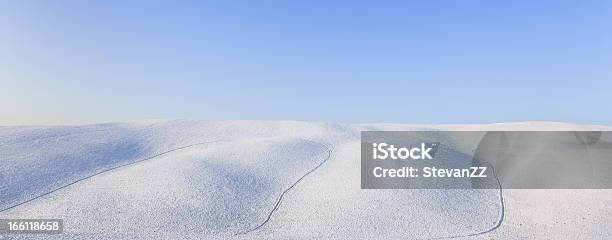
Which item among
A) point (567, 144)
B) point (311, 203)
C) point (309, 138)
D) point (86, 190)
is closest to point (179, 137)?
point (309, 138)

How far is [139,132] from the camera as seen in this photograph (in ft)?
52.3

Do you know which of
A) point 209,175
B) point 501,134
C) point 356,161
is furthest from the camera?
point 501,134

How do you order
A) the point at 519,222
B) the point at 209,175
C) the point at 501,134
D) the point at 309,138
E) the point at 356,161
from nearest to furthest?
1. the point at 519,222
2. the point at 209,175
3. the point at 356,161
4. the point at 501,134
5. the point at 309,138

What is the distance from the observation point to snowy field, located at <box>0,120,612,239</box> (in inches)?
368

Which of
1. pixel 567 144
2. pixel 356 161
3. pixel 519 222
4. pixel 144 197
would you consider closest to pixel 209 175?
pixel 144 197

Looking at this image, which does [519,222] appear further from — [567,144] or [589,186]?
[567,144]

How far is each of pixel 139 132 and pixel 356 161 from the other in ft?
23.1

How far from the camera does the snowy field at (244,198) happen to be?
30.7 ft

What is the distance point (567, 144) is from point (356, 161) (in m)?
5.50

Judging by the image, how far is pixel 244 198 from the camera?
1081 centimetres

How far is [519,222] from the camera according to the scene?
994 centimetres

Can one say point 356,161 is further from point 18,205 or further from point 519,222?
point 18,205

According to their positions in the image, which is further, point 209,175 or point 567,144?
point 567,144

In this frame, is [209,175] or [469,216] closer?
[469,216]
